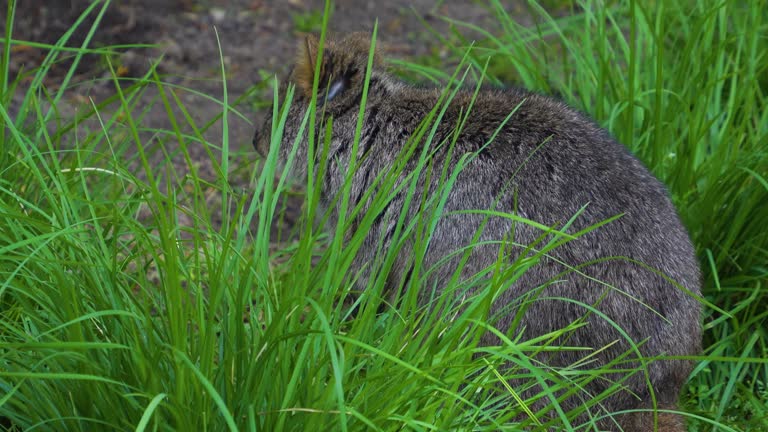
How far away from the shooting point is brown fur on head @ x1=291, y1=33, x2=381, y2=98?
3783 mm

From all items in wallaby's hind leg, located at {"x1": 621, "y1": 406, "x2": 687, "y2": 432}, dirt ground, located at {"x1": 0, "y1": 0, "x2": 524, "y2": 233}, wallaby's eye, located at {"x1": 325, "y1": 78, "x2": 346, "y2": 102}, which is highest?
wallaby's eye, located at {"x1": 325, "y1": 78, "x2": 346, "y2": 102}

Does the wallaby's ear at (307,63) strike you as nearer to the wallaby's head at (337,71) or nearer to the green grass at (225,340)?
the wallaby's head at (337,71)

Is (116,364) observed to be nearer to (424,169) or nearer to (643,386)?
(424,169)

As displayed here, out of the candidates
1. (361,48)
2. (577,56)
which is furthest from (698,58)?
(361,48)

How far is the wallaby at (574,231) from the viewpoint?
3.09 m

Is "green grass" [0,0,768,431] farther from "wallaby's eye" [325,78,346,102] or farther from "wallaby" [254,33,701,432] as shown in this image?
"wallaby's eye" [325,78,346,102]

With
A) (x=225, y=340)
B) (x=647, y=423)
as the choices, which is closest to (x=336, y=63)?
(x=225, y=340)

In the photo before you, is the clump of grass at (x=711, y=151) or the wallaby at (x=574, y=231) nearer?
the wallaby at (x=574, y=231)

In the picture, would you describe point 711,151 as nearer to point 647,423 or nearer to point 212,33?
point 647,423

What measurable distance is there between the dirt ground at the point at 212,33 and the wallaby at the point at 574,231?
2.16 metres

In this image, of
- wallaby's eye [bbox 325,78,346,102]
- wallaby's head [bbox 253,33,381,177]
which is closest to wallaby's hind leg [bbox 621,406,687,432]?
wallaby's head [bbox 253,33,381,177]

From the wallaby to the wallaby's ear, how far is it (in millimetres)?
348

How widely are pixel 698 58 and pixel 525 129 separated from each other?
1336 mm

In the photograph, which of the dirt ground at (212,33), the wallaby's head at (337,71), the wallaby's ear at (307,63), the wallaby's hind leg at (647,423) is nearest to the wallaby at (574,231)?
the wallaby's hind leg at (647,423)
